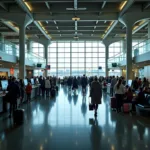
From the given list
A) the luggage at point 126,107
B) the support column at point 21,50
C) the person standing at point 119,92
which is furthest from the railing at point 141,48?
the support column at point 21,50

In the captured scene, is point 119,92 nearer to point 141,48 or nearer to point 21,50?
point 141,48

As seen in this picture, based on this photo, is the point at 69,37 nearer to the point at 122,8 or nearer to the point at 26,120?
the point at 122,8

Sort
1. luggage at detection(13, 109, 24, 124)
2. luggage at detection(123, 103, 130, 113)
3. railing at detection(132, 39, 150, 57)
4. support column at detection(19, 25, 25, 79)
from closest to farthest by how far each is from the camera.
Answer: luggage at detection(13, 109, 24, 124), luggage at detection(123, 103, 130, 113), railing at detection(132, 39, 150, 57), support column at detection(19, 25, 25, 79)

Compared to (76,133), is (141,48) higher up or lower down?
higher up

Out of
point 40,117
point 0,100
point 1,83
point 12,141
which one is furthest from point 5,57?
point 12,141

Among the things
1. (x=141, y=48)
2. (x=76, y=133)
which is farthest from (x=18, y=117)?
(x=141, y=48)

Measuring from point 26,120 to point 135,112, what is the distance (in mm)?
5287

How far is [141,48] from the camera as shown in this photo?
2133cm

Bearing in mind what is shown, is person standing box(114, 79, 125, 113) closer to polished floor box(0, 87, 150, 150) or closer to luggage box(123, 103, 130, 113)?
luggage box(123, 103, 130, 113)

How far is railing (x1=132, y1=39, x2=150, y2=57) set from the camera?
19322 millimetres

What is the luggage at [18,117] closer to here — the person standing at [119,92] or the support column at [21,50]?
the person standing at [119,92]

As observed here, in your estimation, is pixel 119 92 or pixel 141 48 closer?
pixel 119 92

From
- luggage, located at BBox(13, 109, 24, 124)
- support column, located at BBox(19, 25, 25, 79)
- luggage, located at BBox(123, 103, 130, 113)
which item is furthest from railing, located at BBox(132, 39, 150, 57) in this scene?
luggage, located at BBox(13, 109, 24, 124)

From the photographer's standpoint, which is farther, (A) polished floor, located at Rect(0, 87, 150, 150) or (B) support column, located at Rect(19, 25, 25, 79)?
(B) support column, located at Rect(19, 25, 25, 79)
